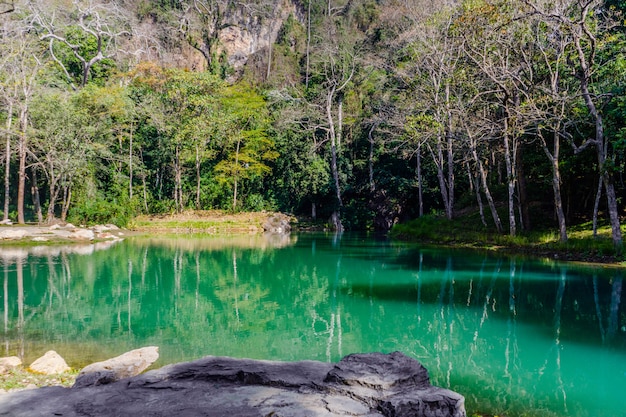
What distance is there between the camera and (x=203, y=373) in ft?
13.7

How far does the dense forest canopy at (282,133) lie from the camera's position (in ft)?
66.9

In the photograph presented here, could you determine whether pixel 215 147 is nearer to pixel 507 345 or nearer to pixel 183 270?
pixel 183 270

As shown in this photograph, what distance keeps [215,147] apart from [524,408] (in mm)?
34407

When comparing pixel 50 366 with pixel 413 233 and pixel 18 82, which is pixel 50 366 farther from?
pixel 18 82

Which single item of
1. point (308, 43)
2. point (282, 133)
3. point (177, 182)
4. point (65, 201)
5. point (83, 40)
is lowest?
point (65, 201)

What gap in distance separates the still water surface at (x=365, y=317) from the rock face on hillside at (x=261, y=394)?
164 cm

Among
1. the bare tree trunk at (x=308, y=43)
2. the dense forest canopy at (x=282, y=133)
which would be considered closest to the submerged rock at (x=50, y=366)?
the dense forest canopy at (x=282, y=133)

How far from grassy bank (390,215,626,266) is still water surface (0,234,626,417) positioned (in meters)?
1.37

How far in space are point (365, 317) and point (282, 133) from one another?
29.6 meters

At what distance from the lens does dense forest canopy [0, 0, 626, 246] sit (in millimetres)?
20391

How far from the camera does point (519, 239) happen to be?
61.4 ft

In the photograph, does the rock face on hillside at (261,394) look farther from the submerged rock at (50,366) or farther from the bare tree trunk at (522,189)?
the bare tree trunk at (522,189)

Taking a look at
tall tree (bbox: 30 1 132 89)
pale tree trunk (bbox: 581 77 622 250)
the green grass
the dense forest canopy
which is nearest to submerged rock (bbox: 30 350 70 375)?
the green grass

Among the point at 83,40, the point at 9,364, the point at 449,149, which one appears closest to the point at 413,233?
the point at 449,149
